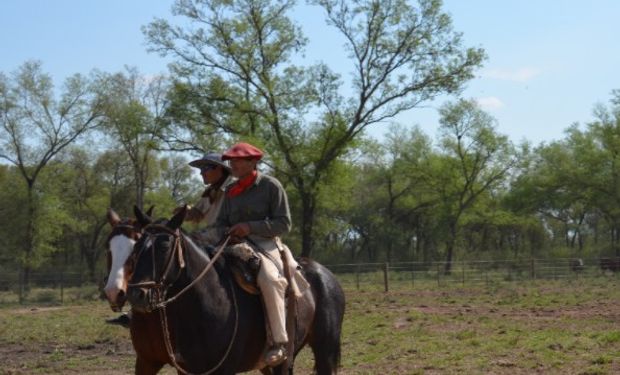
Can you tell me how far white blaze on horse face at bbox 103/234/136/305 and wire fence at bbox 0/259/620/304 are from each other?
25037mm

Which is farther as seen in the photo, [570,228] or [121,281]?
[570,228]

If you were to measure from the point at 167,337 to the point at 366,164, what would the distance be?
59746mm

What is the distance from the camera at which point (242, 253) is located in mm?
5617

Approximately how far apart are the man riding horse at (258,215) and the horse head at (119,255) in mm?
1069

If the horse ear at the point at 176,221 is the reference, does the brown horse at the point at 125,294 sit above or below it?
below

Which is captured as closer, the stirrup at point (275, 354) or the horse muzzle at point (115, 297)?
the horse muzzle at point (115, 297)

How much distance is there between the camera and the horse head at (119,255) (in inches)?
175

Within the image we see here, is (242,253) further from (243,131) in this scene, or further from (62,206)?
(62,206)

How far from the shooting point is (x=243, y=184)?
5.97m

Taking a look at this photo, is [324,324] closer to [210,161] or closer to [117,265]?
[210,161]

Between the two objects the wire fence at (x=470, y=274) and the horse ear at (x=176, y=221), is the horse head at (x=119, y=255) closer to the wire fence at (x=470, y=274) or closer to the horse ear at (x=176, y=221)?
the horse ear at (x=176, y=221)

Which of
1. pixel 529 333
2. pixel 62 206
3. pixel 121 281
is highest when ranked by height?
pixel 62 206

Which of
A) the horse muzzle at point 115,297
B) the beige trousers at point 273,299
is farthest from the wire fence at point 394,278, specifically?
the horse muzzle at point 115,297

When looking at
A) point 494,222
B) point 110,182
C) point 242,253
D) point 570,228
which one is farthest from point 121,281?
point 570,228
